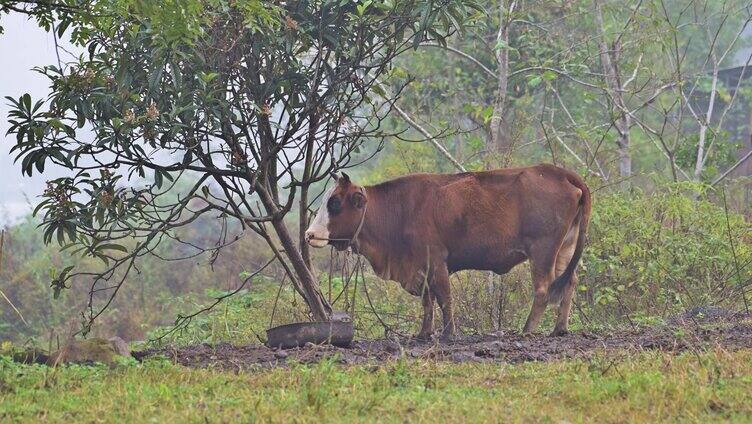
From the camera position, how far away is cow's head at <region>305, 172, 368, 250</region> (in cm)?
991

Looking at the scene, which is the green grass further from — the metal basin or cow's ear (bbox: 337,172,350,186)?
cow's ear (bbox: 337,172,350,186)

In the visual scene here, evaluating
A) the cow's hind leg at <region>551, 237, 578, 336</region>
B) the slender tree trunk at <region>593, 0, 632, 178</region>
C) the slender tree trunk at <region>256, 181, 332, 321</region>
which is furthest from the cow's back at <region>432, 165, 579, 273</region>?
the slender tree trunk at <region>593, 0, 632, 178</region>

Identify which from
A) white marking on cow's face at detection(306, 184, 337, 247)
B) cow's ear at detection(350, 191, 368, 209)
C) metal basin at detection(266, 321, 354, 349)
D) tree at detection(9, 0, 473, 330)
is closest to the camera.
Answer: tree at detection(9, 0, 473, 330)

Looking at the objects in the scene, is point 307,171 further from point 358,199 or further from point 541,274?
point 541,274

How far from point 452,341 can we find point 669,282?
454cm

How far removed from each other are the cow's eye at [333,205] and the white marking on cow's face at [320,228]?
0.09ft

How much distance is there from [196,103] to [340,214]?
239 centimetres

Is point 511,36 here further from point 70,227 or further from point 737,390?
point 737,390

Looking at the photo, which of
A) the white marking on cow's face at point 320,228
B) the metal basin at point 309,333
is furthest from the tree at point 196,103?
the metal basin at point 309,333

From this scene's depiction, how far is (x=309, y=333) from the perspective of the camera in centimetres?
854

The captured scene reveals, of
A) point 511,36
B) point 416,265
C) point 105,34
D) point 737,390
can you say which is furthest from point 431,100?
point 737,390

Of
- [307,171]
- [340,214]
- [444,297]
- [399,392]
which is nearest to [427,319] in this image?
[444,297]

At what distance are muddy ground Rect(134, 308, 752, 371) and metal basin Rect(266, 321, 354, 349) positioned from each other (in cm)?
14

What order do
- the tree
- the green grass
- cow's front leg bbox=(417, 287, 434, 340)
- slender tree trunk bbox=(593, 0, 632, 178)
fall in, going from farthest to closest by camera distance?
slender tree trunk bbox=(593, 0, 632, 178)
cow's front leg bbox=(417, 287, 434, 340)
the tree
the green grass
